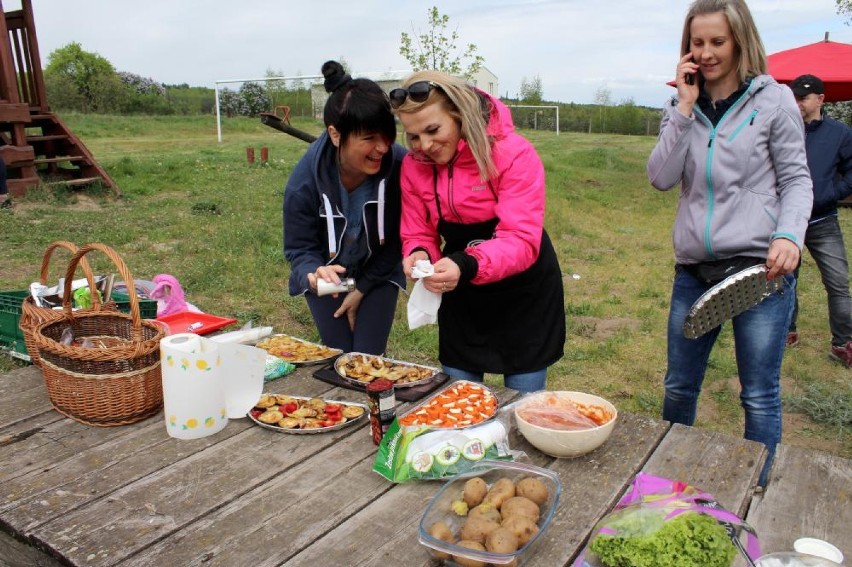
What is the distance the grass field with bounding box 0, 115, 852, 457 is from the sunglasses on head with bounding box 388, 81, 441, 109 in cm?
264

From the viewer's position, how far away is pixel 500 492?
4.87 ft

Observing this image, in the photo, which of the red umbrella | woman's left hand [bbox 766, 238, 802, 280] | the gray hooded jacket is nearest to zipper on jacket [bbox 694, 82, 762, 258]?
the gray hooded jacket

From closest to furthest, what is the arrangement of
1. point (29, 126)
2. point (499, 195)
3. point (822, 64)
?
point (499, 195) < point (822, 64) < point (29, 126)

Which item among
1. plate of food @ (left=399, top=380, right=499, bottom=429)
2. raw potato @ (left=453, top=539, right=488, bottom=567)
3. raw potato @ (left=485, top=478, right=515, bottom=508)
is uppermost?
raw potato @ (left=485, top=478, right=515, bottom=508)

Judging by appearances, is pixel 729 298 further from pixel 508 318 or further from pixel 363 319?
pixel 363 319

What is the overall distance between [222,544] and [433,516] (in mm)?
450

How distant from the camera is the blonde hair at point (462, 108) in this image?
2.06 m

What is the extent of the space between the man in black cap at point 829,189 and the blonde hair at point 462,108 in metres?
3.37

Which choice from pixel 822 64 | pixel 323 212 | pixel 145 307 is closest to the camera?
pixel 323 212

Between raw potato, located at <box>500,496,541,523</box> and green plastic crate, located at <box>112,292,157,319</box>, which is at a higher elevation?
raw potato, located at <box>500,496,541,523</box>

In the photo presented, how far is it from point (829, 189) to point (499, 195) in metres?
3.39

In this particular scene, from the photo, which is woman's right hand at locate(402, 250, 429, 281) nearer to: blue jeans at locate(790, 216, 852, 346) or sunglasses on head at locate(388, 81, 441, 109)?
sunglasses on head at locate(388, 81, 441, 109)

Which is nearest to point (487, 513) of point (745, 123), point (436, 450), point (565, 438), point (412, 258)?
point (436, 450)

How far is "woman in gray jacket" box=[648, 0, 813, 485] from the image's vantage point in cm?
221
